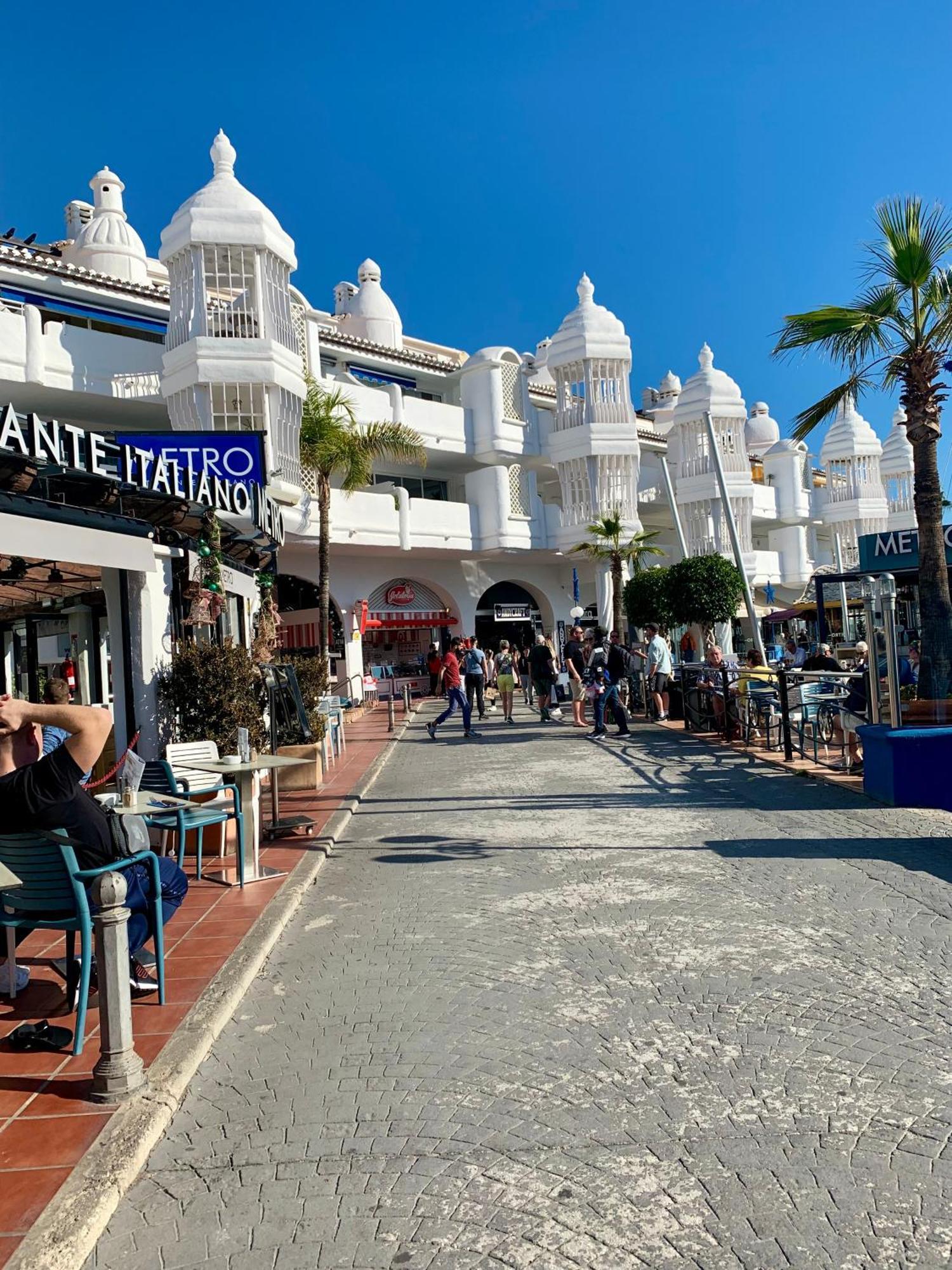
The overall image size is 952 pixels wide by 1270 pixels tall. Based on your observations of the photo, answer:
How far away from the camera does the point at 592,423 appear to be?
3139cm

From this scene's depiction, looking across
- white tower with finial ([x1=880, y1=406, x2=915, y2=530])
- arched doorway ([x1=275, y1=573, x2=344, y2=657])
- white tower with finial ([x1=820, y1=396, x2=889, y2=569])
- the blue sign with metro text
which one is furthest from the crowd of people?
white tower with finial ([x1=880, y1=406, x2=915, y2=530])

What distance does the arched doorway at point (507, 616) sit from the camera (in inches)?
1347

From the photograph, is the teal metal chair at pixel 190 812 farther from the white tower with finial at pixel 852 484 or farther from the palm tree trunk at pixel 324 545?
the white tower with finial at pixel 852 484

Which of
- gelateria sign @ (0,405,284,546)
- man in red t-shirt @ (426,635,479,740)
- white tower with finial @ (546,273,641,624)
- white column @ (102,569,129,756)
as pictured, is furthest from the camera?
white tower with finial @ (546,273,641,624)

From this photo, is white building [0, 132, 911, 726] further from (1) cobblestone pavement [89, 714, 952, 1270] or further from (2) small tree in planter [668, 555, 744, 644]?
(2) small tree in planter [668, 555, 744, 644]

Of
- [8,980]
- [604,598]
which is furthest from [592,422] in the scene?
[8,980]

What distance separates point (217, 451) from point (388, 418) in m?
16.4

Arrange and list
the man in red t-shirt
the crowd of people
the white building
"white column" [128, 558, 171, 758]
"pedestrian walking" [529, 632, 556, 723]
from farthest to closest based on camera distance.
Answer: the white building < "pedestrian walking" [529, 632, 556, 723] < the man in red t-shirt < the crowd of people < "white column" [128, 558, 171, 758]

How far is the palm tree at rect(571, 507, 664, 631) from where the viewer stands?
2677 centimetres

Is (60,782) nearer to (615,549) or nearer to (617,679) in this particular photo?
(617,679)

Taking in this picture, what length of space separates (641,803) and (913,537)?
12.7 m

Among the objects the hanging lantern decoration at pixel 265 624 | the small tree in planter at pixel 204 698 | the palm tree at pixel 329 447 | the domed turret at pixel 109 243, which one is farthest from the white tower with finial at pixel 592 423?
the small tree in planter at pixel 204 698

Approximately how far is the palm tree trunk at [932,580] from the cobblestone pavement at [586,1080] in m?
4.95

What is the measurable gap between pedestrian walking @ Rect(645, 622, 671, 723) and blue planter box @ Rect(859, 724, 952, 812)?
842 cm
